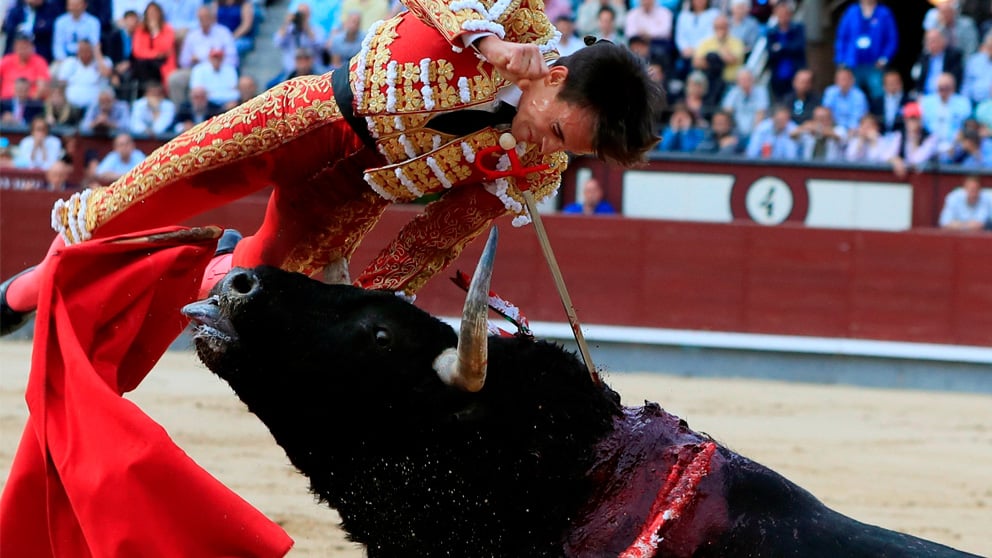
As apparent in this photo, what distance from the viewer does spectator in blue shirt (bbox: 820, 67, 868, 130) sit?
838 cm

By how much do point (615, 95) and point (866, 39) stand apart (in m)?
6.56

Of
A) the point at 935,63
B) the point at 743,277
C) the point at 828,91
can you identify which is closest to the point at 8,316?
the point at 743,277

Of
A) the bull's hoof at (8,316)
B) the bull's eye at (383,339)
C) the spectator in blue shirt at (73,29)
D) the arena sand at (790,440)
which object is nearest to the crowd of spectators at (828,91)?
the arena sand at (790,440)

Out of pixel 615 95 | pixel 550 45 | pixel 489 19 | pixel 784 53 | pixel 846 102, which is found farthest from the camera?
pixel 784 53

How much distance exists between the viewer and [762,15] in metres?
9.18

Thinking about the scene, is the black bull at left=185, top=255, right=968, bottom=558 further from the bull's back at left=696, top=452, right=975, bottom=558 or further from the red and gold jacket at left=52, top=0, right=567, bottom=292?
the red and gold jacket at left=52, top=0, right=567, bottom=292

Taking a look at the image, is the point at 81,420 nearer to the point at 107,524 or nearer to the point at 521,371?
the point at 107,524

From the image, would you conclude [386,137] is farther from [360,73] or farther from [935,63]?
[935,63]

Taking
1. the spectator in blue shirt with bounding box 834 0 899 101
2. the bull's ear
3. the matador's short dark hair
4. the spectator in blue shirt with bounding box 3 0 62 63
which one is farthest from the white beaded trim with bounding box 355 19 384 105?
the spectator in blue shirt with bounding box 3 0 62 63

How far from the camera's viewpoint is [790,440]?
20.6 feet

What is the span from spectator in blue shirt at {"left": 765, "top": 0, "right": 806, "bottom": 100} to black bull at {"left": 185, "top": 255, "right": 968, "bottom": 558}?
6517 mm

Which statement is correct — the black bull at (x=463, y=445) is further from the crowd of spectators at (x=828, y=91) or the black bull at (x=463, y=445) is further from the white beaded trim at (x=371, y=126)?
the crowd of spectators at (x=828, y=91)

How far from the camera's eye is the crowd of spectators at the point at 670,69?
27.3 feet

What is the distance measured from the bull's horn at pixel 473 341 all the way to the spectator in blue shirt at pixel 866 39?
22.2ft
